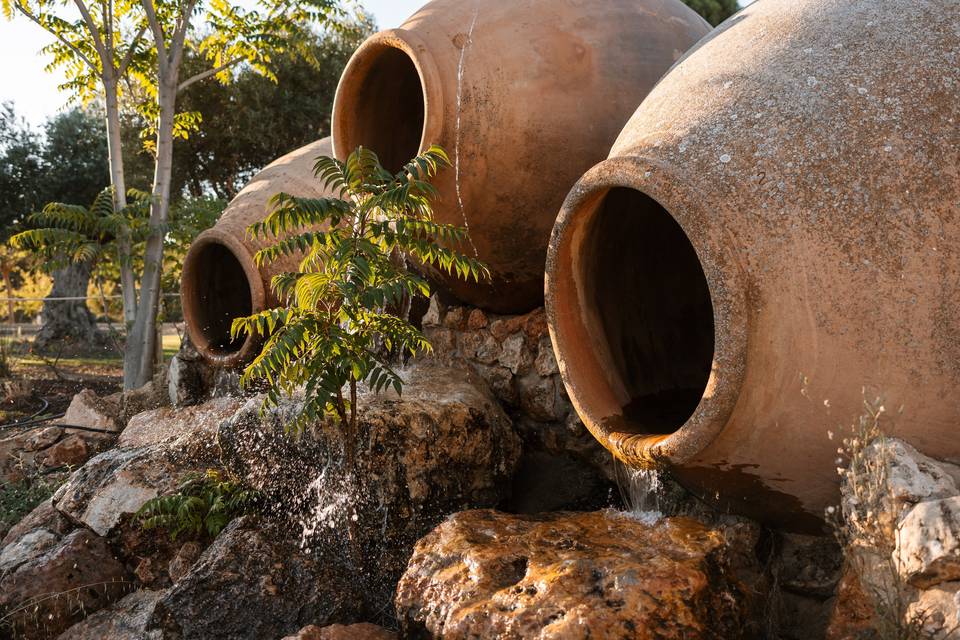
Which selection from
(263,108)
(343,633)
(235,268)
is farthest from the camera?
(263,108)

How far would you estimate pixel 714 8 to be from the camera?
14625mm

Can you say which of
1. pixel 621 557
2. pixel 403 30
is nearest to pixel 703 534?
pixel 621 557

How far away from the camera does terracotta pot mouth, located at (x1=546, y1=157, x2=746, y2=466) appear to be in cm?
274

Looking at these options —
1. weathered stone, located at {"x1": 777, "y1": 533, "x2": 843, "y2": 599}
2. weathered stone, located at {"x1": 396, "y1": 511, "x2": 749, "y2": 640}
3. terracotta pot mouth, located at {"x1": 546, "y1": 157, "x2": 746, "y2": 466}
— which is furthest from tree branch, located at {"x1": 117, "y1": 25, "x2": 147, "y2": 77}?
weathered stone, located at {"x1": 777, "y1": 533, "x2": 843, "y2": 599}

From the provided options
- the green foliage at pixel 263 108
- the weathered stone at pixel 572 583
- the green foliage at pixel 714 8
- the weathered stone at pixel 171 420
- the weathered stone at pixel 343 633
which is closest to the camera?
the weathered stone at pixel 572 583

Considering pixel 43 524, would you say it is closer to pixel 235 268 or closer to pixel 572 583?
pixel 235 268

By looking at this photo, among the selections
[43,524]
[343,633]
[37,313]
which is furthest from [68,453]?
[37,313]

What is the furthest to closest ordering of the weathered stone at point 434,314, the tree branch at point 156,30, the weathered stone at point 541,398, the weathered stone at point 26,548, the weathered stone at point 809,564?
the tree branch at point 156,30 → the weathered stone at point 434,314 → the weathered stone at point 541,398 → the weathered stone at point 26,548 → the weathered stone at point 809,564

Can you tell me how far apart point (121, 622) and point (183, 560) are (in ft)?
1.20

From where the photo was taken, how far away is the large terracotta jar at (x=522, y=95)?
4301mm

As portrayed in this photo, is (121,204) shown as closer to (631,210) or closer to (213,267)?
(213,267)

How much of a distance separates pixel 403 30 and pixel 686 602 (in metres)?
3.16

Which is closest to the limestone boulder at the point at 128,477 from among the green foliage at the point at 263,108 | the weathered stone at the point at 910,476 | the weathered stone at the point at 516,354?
the weathered stone at the point at 516,354

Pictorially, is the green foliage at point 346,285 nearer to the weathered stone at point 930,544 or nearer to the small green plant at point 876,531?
the small green plant at point 876,531
